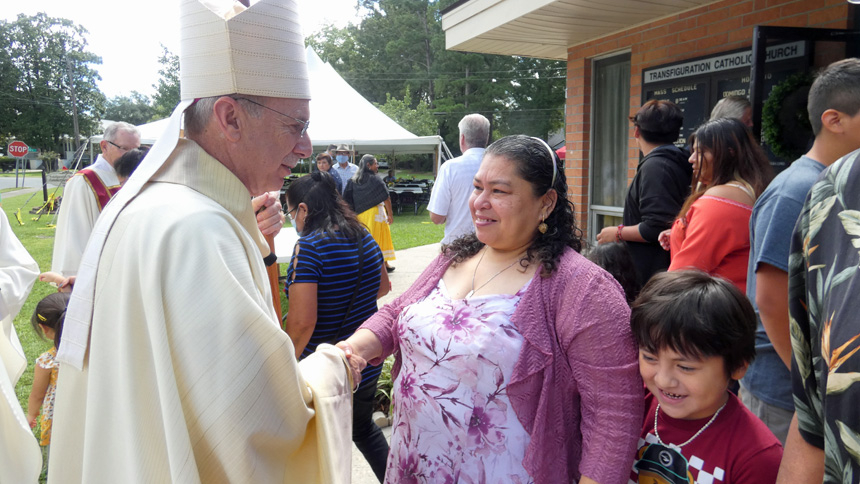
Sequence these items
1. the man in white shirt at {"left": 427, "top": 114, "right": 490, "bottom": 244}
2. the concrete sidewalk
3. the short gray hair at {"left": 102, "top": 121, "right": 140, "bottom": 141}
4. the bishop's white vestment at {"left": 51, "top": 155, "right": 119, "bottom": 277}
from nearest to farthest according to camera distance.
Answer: the concrete sidewalk, the bishop's white vestment at {"left": 51, "top": 155, "right": 119, "bottom": 277}, the short gray hair at {"left": 102, "top": 121, "right": 140, "bottom": 141}, the man in white shirt at {"left": 427, "top": 114, "right": 490, "bottom": 244}

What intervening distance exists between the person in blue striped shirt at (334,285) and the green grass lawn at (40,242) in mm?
3597

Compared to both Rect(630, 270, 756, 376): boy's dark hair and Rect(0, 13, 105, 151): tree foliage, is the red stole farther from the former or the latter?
Rect(0, 13, 105, 151): tree foliage

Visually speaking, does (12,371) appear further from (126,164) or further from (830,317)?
(830,317)

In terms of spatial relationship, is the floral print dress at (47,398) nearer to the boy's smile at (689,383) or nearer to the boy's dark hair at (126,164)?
the boy's dark hair at (126,164)

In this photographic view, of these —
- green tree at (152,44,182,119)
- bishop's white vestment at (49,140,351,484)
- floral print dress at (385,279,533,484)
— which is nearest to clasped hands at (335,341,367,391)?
floral print dress at (385,279,533,484)

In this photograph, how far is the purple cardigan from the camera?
5.85ft

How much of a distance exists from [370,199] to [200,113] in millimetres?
7654

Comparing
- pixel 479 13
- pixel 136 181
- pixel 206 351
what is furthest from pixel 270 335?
pixel 479 13

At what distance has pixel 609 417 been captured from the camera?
1784 mm

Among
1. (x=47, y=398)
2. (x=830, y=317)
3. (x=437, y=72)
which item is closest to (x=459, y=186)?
(x=47, y=398)

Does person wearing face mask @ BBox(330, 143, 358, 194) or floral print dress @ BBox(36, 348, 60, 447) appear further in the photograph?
person wearing face mask @ BBox(330, 143, 358, 194)

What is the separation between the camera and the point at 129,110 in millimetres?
98750

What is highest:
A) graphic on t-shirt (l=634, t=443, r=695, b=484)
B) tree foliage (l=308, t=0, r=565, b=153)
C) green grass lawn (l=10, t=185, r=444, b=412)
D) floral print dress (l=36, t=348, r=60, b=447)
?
tree foliage (l=308, t=0, r=565, b=153)

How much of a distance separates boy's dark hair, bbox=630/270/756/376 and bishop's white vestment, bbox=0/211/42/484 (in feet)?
10.2
